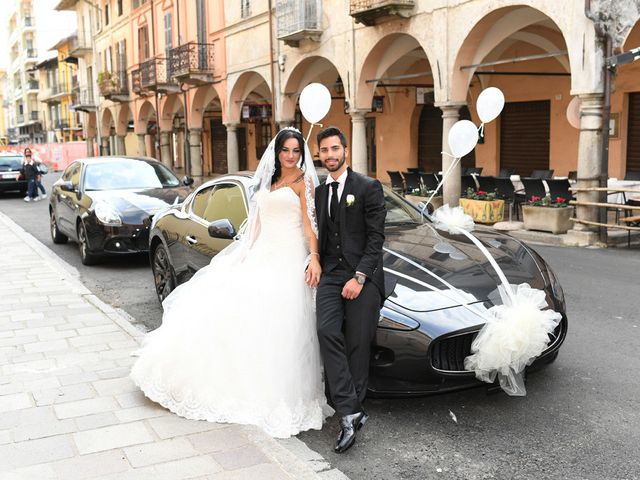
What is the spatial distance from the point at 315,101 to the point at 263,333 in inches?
183

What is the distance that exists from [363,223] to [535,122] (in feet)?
58.4

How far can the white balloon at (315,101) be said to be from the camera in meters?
8.33

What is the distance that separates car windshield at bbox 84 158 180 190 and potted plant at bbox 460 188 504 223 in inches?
255

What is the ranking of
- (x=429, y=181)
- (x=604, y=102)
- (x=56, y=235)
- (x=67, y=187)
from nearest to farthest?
(x=67, y=187)
(x=604, y=102)
(x=56, y=235)
(x=429, y=181)

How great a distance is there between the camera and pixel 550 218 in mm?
12625

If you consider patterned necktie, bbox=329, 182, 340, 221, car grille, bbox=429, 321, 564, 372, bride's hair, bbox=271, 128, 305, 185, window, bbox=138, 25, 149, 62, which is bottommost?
car grille, bbox=429, 321, 564, 372

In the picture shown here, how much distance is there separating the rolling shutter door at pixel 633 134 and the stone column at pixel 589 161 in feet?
20.8

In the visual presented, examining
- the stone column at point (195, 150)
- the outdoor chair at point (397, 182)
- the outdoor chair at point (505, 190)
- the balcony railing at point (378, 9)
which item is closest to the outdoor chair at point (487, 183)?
the outdoor chair at point (505, 190)

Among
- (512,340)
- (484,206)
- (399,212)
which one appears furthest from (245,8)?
(512,340)

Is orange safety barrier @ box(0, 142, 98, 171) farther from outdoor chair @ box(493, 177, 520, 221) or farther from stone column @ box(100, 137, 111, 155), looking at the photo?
outdoor chair @ box(493, 177, 520, 221)

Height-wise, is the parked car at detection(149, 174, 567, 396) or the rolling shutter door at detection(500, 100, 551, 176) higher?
the rolling shutter door at detection(500, 100, 551, 176)

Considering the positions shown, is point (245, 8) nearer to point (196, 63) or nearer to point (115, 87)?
point (196, 63)

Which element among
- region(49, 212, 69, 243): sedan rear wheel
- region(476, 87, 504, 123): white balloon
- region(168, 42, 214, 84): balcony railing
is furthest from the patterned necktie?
region(168, 42, 214, 84): balcony railing

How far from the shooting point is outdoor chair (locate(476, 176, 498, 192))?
15.1 metres
